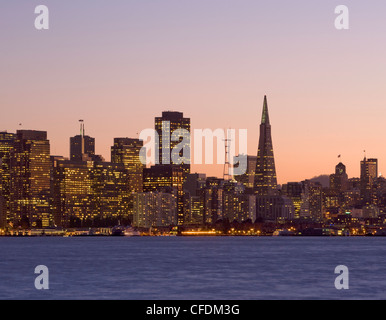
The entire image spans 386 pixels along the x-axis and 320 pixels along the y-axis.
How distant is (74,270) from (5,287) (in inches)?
999

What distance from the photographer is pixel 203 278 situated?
66625 millimetres

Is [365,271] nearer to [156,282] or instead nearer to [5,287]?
[156,282]
